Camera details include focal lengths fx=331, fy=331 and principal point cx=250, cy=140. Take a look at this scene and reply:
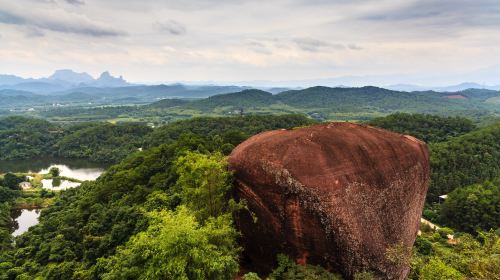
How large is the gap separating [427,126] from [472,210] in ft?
193

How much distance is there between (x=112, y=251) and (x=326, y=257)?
24666 mm

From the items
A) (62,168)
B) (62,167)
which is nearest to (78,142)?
(62,167)

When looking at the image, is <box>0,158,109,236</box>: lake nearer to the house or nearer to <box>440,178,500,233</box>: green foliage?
the house

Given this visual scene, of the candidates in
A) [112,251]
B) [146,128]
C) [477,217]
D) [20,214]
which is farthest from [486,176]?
[146,128]

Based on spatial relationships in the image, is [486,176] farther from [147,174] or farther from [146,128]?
[146,128]

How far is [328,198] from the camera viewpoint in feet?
54.4

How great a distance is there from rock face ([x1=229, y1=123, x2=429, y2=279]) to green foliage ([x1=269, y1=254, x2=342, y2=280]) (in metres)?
0.67

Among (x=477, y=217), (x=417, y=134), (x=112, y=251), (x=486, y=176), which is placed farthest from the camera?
(x=417, y=134)

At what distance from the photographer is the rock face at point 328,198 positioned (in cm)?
1680

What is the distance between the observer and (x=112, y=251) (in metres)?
33.4

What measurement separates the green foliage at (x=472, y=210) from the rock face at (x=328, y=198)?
39.8 metres

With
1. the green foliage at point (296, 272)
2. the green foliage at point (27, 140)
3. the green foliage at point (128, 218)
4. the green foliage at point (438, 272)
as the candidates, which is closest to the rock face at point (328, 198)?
the green foliage at point (296, 272)

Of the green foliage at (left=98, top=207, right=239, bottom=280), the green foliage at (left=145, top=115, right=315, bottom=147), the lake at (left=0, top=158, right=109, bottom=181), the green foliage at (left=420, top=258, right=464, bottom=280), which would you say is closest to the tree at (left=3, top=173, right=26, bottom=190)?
the lake at (left=0, top=158, right=109, bottom=181)

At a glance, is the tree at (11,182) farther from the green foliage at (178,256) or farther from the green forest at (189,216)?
the green foliage at (178,256)
